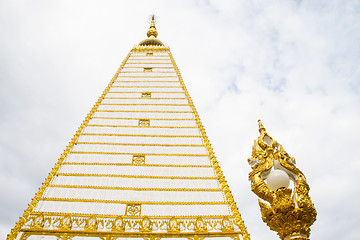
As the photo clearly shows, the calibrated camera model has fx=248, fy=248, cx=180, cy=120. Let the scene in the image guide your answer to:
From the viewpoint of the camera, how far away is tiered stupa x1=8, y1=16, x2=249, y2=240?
21.0 feet

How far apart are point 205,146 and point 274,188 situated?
663cm

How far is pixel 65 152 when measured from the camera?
29.1ft

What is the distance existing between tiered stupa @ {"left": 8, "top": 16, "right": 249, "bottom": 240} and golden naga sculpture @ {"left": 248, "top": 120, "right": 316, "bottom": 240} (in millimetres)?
3773

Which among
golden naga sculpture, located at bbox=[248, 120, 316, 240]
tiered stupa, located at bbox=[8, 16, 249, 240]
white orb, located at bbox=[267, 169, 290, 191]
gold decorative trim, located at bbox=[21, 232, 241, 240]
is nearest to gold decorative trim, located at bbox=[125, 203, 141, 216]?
tiered stupa, located at bbox=[8, 16, 249, 240]

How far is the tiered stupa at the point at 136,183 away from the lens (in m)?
6.41

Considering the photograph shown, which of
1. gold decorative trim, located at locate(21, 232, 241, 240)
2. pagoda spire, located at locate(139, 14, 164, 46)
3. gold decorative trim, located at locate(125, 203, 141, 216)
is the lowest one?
gold decorative trim, located at locate(21, 232, 241, 240)

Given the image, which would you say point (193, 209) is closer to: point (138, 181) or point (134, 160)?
point (138, 181)

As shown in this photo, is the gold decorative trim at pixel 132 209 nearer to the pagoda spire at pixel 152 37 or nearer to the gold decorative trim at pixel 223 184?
the gold decorative trim at pixel 223 184

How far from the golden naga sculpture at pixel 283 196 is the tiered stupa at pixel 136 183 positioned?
377cm

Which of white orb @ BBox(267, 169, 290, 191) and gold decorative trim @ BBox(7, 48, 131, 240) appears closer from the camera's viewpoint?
white orb @ BBox(267, 169, 290, 191)

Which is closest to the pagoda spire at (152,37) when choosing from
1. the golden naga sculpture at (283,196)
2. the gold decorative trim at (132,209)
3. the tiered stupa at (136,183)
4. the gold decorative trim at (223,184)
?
the tiered stupa at (136,183)

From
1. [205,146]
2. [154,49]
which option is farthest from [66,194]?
[154,49]

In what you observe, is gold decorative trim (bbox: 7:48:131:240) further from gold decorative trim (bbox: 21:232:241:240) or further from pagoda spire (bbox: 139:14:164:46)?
pagoda spire (bbox: 139:14:164:46)

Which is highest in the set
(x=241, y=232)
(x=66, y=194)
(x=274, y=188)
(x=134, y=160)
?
(x=134, y=160)
